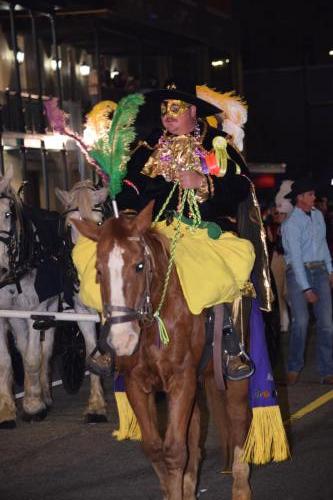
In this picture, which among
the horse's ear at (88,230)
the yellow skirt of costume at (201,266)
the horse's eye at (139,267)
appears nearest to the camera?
the horse's eye at (139,267)

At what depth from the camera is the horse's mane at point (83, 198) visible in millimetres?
10258

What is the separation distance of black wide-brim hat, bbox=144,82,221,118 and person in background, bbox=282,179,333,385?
4.90m

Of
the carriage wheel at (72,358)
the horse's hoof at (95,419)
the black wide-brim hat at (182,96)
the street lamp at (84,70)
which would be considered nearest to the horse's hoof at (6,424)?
the horse's hoof at (95,419)

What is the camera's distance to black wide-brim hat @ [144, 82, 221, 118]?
22.4 ft

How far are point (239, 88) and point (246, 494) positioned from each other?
3257 cm

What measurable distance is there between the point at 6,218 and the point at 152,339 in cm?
394

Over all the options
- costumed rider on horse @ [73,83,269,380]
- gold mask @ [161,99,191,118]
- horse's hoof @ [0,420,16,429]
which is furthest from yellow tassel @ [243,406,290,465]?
horse's hoof @ [0,420,16,429]

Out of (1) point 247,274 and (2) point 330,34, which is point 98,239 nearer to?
(1) point 247,274

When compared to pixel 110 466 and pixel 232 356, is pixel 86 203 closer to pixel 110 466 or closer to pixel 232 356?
pixel 110 466

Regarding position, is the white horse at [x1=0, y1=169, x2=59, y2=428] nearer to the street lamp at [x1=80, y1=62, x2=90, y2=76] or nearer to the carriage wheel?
the carriage wheel

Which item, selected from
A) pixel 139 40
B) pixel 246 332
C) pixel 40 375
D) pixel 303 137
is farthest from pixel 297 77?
pixel 246 332

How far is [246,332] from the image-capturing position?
22.8ft

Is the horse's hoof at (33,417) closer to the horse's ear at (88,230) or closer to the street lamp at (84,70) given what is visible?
the horse's ear at (88,230)

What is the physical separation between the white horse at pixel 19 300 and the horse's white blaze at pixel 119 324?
4.13 m
